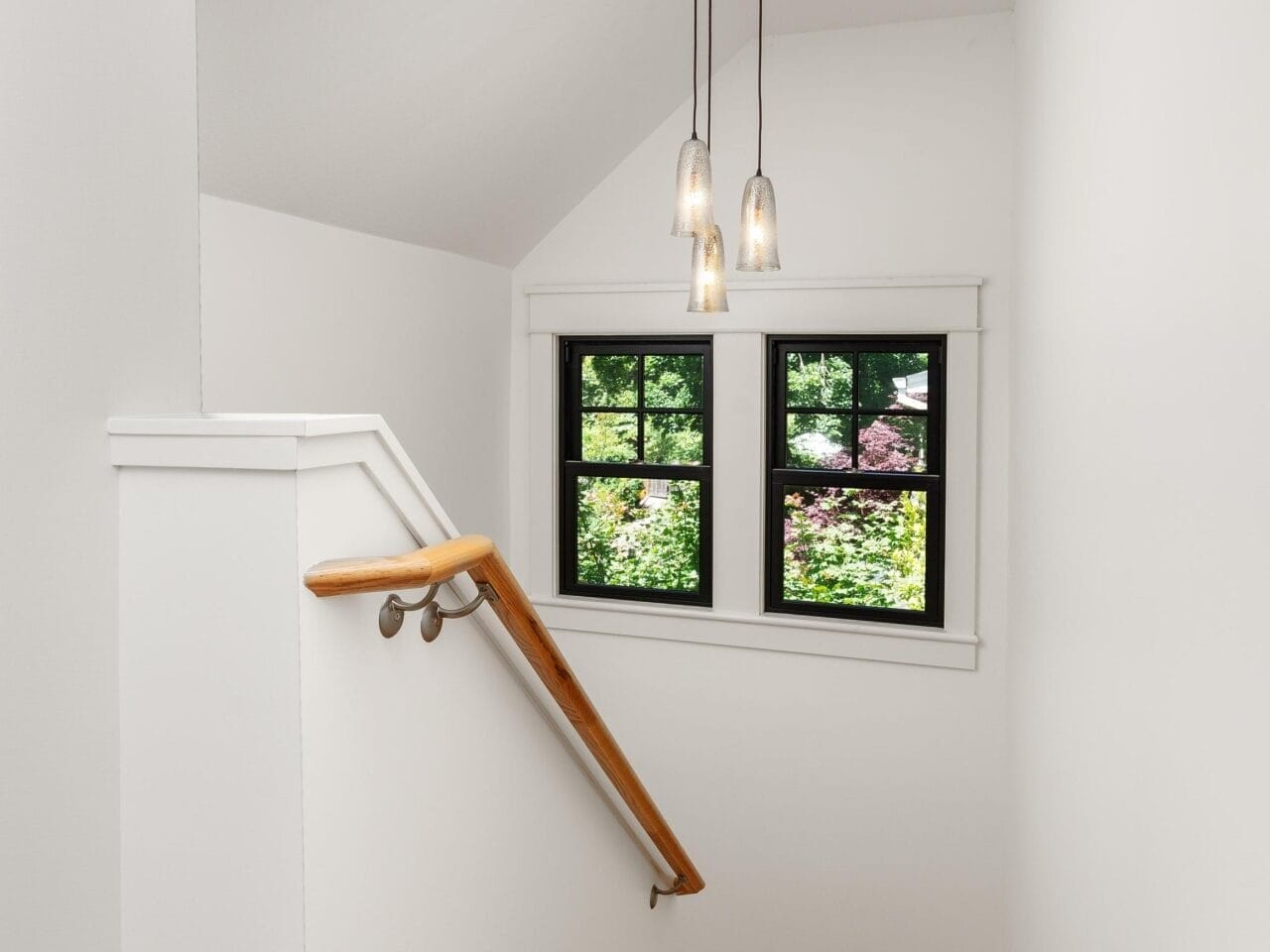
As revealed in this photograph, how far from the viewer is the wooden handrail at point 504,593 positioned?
105 centimetres

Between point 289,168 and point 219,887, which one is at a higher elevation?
point 289,168

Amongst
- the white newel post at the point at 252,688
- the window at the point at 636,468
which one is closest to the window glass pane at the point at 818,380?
the window at the point at 636,468

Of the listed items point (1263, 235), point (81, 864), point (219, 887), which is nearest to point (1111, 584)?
point (1263, 235)

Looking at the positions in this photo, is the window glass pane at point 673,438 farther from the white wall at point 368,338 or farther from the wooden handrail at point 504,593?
the wooden handrail at point 504,593

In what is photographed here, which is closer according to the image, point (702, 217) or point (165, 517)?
point (165, 517)

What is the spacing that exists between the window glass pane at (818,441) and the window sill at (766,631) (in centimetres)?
56

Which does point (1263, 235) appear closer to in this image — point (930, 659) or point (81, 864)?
point (81, 864)

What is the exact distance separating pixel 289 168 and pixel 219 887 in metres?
2.02

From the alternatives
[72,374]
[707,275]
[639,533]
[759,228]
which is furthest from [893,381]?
[72,374]

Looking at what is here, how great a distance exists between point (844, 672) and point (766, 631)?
309mm

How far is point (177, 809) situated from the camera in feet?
3.62

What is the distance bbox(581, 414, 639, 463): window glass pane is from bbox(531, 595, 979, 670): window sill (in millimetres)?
556

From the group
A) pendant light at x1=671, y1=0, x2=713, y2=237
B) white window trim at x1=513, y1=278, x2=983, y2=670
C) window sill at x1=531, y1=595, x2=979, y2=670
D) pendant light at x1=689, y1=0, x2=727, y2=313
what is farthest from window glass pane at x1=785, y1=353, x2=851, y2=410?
pendant light at x1=671, y1=0, x2=713, y2=237

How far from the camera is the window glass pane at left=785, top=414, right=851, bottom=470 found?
388 centimetres
